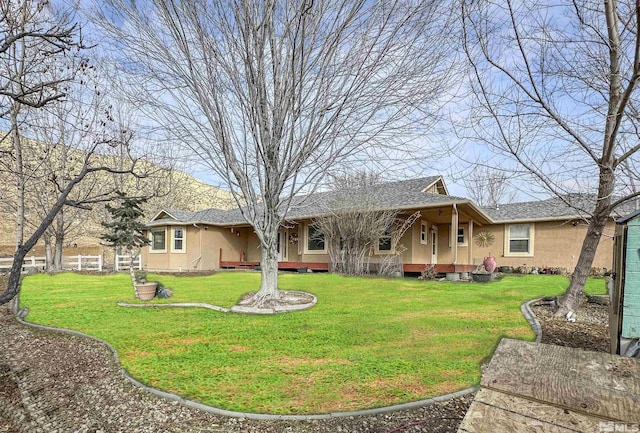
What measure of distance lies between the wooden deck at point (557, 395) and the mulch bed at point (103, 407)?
1743 mm

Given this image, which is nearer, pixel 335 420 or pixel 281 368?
pixel 335 420

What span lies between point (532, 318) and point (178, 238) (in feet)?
57.8

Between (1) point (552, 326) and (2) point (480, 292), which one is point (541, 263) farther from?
(1) point (552, 326)

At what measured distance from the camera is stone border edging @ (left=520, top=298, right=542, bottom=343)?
516 centimetres

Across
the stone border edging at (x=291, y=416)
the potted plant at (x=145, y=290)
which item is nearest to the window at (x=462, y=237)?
the potted plant at (x=145, y=290)

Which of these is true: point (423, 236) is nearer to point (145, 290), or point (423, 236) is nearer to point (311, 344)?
point (145, 290)

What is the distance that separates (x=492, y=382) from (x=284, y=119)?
653 centimetres

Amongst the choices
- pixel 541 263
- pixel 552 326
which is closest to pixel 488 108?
pixel 552 326

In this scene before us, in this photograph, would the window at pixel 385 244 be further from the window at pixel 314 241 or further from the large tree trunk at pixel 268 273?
the large tree trunk at pixel 268 273

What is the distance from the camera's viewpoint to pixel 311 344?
497cm

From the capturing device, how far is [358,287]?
35.4 feet

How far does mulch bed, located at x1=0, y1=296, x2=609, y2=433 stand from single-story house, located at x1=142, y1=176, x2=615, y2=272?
10179 mm

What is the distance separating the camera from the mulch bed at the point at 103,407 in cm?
280

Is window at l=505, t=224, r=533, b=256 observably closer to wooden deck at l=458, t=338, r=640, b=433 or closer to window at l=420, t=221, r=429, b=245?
window at l=420, t=221, r=429, b=245
